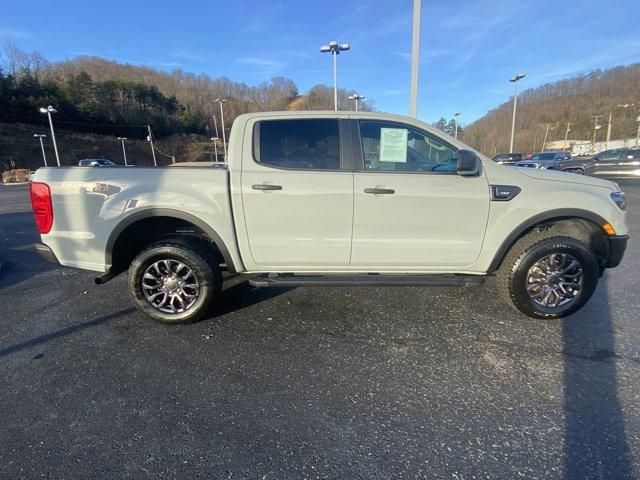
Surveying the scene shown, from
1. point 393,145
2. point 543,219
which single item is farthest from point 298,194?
point 543,219

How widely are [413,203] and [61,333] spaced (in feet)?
11.6

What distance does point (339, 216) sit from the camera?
3184 mm

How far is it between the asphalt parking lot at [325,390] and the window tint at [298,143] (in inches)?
60.9

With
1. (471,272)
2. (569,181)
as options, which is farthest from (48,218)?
(569,181)

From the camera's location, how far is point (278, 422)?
7.03 feet

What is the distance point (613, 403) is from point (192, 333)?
3.27 m

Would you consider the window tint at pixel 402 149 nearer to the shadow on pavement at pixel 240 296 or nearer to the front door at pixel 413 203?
the front door at pixel 413 203

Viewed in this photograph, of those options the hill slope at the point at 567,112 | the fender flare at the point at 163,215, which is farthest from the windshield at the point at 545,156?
the hill slope at the point at 567,112

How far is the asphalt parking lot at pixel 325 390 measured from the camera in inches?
73.6

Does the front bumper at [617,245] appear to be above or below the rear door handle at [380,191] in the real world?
below

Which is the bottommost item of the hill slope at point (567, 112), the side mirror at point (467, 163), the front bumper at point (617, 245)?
the front bumper at point (617, 245)

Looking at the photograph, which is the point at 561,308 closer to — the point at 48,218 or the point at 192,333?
the point at 192,333

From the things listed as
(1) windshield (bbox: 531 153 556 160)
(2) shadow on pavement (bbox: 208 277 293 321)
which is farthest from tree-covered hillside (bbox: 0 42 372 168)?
(2) shadow on pavement (bbox: 208 277 293 321)

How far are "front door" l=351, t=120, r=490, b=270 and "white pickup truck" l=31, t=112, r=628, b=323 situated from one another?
10mm
